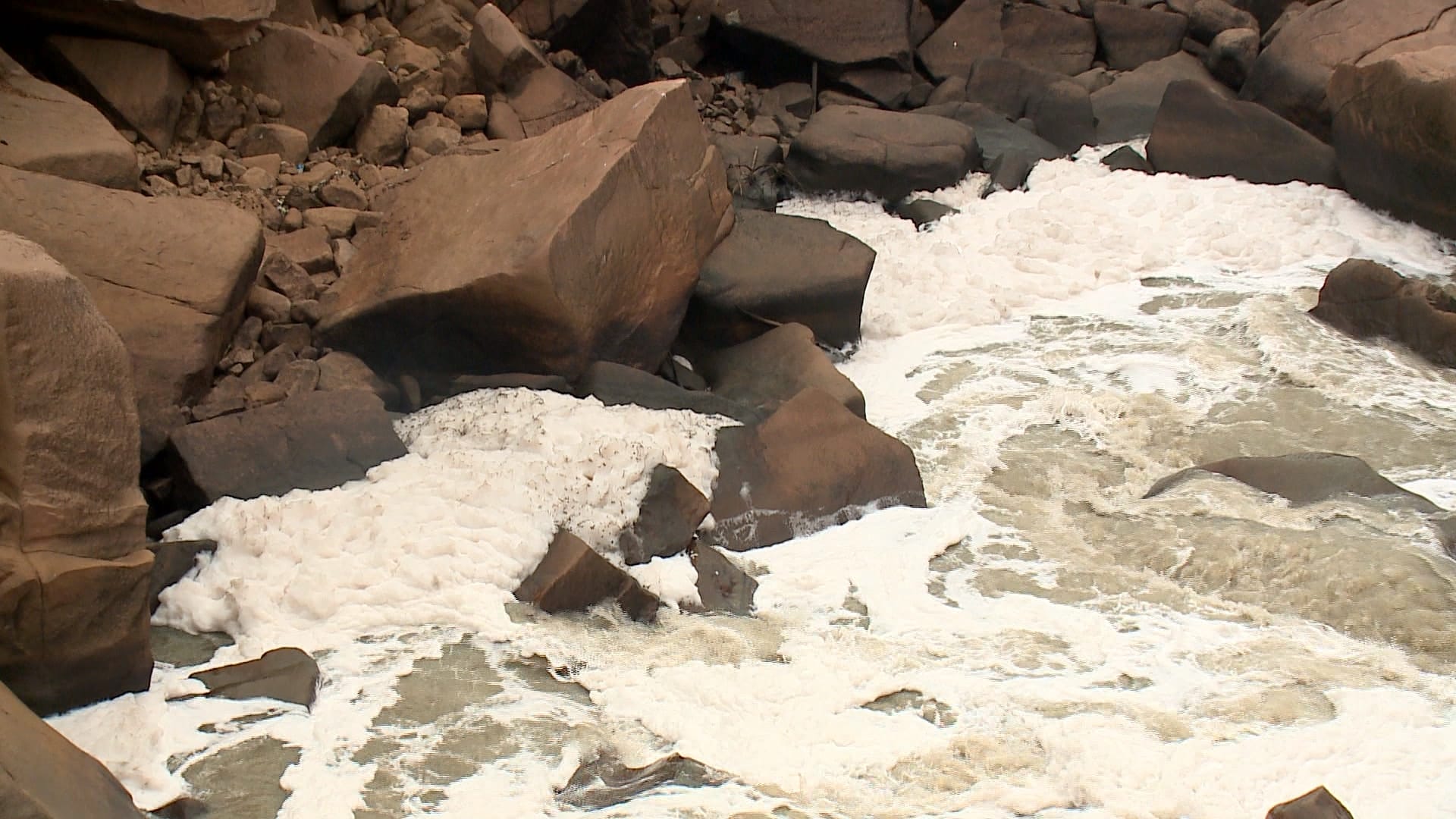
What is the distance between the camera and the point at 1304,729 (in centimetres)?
404

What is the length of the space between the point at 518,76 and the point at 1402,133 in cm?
549

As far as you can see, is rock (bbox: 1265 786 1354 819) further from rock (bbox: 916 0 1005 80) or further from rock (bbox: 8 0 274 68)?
rock (bbox: 916 0 1005 80)

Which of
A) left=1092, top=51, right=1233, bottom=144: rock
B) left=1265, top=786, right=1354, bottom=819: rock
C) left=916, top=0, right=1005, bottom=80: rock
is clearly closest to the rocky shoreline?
left=1265, top=786, right=1354, bottom=819: rock

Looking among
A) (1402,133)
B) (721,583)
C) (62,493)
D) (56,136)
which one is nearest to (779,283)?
(721,583)

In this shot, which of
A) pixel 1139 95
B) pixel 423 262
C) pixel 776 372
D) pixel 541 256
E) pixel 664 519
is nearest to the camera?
pixel 664 519

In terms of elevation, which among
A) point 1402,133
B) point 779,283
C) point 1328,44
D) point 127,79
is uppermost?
point 1328,44

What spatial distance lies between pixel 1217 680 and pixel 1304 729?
1.14 feet

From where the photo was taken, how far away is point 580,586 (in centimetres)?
471

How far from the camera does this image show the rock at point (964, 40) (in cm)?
1277

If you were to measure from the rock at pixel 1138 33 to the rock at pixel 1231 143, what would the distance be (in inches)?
113

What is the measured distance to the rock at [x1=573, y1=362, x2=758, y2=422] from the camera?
6.09 metres

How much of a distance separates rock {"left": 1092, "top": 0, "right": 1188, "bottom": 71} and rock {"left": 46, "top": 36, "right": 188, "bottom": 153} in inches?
→ 343

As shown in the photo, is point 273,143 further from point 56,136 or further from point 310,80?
point 56,136

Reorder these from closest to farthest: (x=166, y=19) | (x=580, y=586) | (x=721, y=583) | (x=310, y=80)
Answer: (x=580, y=586) → (x=721, y=583) → (x=166, y=19) → (x=310, y=80)
